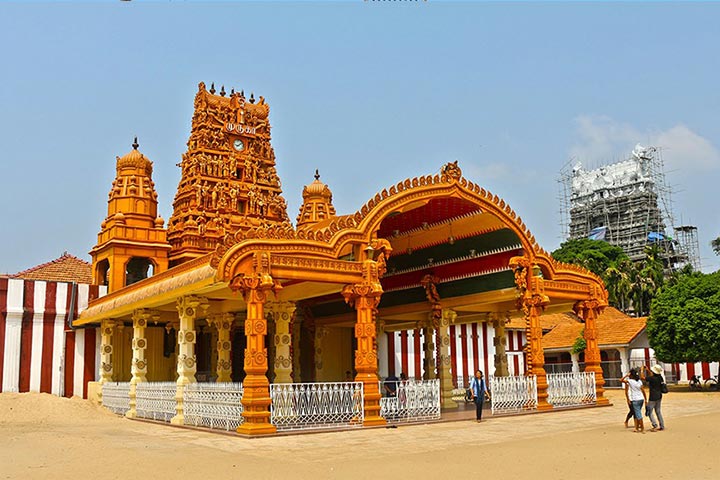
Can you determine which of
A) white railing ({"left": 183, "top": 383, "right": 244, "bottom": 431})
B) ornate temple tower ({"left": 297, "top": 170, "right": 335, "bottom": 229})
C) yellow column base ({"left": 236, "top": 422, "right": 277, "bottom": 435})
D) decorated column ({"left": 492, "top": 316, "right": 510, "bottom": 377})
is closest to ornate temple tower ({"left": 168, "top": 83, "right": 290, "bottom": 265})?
ornate temple tower ({"left": 297, "top": 170, "right": 335, "bottom": 229})

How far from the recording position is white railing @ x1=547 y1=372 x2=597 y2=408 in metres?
18.8

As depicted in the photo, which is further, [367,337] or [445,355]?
[445,355]

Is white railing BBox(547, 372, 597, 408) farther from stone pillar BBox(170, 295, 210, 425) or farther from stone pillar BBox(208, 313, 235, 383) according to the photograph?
stone pillar BBox(170, 295, 210, 425)

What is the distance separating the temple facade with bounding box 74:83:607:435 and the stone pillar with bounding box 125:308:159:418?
0.14 feet

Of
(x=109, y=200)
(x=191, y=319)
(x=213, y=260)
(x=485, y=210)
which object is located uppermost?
(x=109, y=200)

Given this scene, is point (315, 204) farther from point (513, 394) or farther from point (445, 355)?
point (513, 394)

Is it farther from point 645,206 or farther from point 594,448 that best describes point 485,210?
point 645,206

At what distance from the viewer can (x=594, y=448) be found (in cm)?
1071

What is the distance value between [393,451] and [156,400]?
8.86m

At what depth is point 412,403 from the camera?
15766 mm

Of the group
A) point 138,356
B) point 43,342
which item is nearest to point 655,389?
point 138,356

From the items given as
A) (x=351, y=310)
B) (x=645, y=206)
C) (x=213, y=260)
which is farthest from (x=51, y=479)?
(x=645, y=206)

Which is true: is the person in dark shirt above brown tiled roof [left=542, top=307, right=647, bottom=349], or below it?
below

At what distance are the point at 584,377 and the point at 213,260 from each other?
37.7 feet
